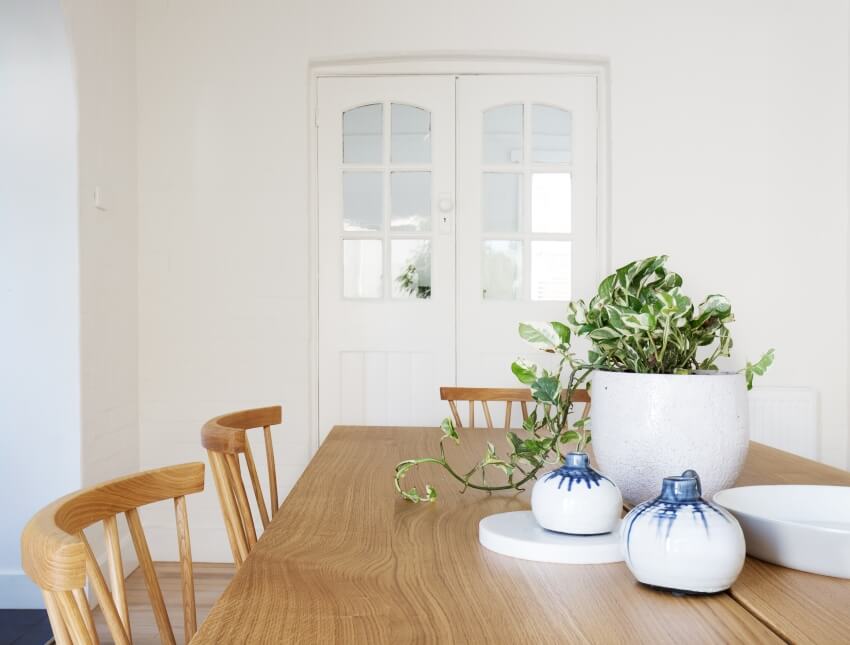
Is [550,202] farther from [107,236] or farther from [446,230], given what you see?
[107,236]

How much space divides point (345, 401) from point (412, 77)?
5.18 ft

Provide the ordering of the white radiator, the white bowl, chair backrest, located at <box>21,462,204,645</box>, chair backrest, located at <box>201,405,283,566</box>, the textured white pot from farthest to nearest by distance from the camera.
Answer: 1. the white radiator
2. chair backrest, located at <box>201,405,283,566</box>
3. the textured white pot
4. the white bowl
5. chair backrest, located at <box>21,462,204,645</box>

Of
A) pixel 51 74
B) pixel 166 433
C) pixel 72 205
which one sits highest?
pixel 51 74

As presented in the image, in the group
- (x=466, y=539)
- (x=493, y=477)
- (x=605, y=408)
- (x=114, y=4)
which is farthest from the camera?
(x=114, y=4)

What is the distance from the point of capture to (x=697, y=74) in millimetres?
3422

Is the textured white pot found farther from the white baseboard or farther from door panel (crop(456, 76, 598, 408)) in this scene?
the white baseboard

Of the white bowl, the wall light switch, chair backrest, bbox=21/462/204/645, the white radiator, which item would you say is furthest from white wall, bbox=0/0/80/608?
the white radiator

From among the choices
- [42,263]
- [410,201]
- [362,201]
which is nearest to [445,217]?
[410,201]

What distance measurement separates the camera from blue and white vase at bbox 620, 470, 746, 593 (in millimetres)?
808

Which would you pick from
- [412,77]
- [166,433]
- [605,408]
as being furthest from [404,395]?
[605,408]

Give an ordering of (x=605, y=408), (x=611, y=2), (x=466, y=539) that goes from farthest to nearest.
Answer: (x=611, y=2), (x=605, y=408), (x=466, y=539)

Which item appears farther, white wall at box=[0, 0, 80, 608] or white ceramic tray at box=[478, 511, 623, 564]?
white wall at box=[0, 0, 80, 608]

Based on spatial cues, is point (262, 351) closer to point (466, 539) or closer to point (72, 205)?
point (72, 205)

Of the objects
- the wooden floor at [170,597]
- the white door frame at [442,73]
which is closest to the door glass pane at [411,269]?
the white door frame at [442,73]
